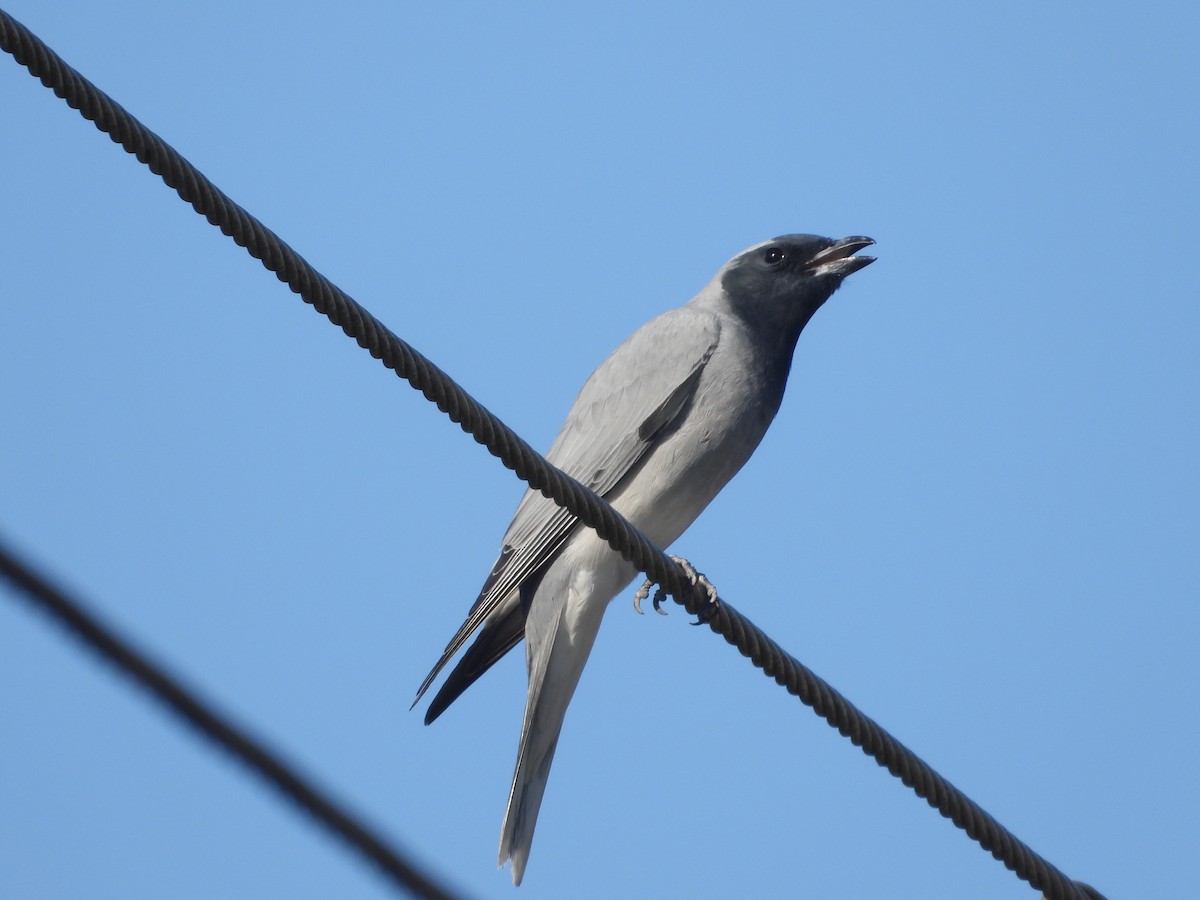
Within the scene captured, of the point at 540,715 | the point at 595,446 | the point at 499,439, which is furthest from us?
the point at 595,446

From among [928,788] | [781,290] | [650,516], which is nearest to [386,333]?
[928,788]

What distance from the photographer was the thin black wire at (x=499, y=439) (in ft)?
8.62

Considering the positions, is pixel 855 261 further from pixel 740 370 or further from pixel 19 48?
pixel 19 48

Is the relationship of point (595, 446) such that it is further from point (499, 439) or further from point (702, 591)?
point (499, 439)

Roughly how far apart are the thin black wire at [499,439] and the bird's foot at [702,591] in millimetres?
107

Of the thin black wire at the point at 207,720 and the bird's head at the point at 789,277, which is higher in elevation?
the bird's head at the point at 789,277

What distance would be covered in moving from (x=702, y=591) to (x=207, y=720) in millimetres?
3487

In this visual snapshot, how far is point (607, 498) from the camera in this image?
5.94 m

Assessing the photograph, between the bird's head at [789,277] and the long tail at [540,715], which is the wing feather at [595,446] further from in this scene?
the bird's head at [789,277]

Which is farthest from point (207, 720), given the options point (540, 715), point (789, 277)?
point (789, 277)

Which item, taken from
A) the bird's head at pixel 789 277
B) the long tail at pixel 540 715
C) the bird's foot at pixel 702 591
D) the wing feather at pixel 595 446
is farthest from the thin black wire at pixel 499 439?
the bird's head at pixel 789 277

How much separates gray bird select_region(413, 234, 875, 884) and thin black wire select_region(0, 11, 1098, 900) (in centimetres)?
166

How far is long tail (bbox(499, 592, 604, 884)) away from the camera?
5.77 metres

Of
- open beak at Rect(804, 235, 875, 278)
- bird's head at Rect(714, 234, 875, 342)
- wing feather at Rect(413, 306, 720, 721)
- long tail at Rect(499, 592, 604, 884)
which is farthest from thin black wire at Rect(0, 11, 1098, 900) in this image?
open beak at Rect(804, 235, 875, 278)
